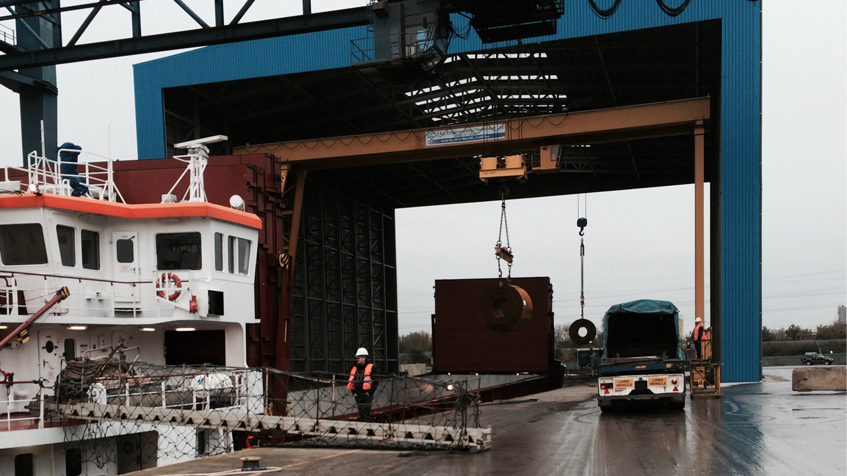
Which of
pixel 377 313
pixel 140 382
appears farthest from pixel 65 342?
pixel 377 313

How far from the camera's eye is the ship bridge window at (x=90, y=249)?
59.2ft

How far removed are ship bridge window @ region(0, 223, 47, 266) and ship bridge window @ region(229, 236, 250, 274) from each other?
4.21 meters

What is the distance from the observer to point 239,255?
19984 mm

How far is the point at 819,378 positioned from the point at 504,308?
405 inches

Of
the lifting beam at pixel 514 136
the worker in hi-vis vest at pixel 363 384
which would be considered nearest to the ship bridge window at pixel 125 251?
the worker in hi-vis vest at pixel 363 384

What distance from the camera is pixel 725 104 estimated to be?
95.2 ft

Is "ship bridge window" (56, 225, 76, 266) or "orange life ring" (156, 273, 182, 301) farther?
"orange life ring" (156, 273, 182, 301)

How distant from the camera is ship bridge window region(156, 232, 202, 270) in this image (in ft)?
61.0

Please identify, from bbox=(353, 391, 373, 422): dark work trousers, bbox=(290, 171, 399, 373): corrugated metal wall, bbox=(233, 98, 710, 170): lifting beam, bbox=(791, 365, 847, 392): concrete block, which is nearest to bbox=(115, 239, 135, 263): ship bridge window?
bbox=(353, 391, 373, 422): dark work trousers

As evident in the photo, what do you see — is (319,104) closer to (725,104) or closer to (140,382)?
(725,104)

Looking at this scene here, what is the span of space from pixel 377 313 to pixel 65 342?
38528 millimetres

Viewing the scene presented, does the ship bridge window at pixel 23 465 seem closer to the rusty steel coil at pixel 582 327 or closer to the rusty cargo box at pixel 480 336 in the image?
the rusty steel coil at pixel 582 327

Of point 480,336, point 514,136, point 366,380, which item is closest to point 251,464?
point 366,380

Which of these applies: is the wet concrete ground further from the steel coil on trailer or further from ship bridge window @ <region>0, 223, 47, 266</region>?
ship bridge window @ <region>0, 223, 47, 266</region>
